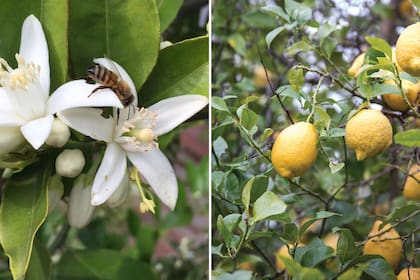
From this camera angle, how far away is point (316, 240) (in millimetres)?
615

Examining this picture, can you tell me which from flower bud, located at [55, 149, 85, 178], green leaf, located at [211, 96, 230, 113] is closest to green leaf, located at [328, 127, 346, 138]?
green leaf, located at [211, 96, 230, 113]

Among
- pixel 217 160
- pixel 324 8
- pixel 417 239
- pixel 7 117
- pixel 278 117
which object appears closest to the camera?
pixel 7 117

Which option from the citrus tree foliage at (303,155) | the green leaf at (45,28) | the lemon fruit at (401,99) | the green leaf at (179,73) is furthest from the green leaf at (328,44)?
the green leaf at (45,28)

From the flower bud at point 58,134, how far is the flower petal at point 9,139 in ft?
0.08

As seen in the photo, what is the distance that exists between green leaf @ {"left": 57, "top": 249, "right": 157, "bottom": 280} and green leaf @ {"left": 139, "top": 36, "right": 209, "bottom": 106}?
369 mm

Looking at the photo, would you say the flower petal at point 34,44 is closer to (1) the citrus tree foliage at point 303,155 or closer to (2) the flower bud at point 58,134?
(2) the flower bud at point 58,134

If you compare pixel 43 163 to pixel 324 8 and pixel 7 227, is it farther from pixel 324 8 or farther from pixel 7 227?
pixel 324 8

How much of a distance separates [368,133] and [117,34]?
237mm

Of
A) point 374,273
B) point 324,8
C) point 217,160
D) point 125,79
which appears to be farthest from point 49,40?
point 324,8

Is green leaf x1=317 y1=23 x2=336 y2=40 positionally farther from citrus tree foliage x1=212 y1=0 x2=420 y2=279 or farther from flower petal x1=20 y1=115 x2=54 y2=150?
flower petal x1=20 y1=115 x2=54 y2=150

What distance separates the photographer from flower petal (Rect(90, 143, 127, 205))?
53cm

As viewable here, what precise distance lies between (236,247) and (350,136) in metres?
0.14

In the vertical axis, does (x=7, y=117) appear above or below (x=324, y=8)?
above

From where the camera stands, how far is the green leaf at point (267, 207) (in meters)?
0.54
